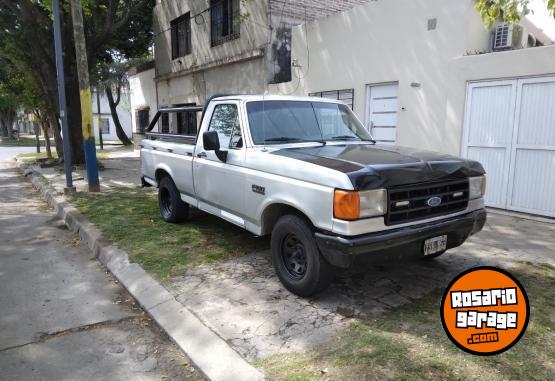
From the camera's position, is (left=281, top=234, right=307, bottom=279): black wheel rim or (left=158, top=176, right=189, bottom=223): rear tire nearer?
(left=281, top=234, right=307, bottom=279): black wheel rim

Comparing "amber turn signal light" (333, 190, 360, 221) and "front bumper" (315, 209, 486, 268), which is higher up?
"amber turn signal light" (333, 190, 360, 221)

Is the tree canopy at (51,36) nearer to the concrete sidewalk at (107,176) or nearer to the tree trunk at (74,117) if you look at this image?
the tree trunk at (74,117)

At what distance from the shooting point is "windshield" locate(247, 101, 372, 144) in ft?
15.0

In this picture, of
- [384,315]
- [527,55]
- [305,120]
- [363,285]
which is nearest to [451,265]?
[363,285]

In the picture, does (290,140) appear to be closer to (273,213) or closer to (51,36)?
(273,213)

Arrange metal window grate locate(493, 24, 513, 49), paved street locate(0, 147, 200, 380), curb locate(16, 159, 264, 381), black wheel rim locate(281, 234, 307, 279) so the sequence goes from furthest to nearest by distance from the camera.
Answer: metal window grate locate(493, 24, 513, 49) → black wheel rim locate(281, 234, 307, 279) → paved street locate(0, 147, 200, 380) → curb locate(16, 159, 264, 381)

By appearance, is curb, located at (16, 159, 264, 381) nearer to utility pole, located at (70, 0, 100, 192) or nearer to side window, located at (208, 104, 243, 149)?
side window, located at (208, 104, 243, 149)

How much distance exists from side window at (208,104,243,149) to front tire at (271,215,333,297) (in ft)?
4.00

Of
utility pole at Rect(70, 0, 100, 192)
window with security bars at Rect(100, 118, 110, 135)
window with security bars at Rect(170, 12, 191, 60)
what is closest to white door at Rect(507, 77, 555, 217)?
utility pole at Rect(70, 0, 100, 192)

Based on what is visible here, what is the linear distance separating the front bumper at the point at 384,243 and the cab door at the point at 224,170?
1443 millimetres

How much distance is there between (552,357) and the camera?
289 cm

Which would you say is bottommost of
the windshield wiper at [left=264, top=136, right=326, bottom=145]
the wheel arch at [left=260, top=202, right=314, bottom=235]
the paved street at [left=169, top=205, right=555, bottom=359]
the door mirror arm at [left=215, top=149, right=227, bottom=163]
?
the paved street at [left=169, top=205, right=555, bottom=359]

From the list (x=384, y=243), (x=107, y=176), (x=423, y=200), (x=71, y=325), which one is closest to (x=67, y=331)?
(x=71, y=325)

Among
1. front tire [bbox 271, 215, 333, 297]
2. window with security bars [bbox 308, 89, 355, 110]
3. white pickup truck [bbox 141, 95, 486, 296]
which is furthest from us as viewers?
window with security bars [bbox 308, 89, 355, 110]
